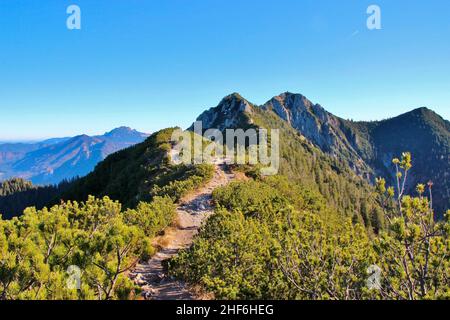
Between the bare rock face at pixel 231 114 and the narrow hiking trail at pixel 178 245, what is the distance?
10749 cm

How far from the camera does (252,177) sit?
121 ft

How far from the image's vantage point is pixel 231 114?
558 feet

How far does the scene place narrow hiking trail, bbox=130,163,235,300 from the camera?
40.7ft

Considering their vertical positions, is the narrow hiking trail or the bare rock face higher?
the bare rock face

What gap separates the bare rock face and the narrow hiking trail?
107 meters

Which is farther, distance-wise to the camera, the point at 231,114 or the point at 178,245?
the point at 231,114

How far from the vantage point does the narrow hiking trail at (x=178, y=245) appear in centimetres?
1240

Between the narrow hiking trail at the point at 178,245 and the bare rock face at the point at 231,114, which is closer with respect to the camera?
the narrow hiking trail at the point at 178,245

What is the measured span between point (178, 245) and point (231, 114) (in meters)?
155
